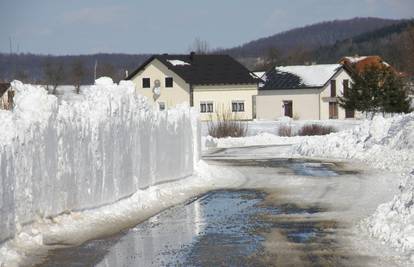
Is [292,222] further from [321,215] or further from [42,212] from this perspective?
[42,212]

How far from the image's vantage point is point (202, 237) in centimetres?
1198

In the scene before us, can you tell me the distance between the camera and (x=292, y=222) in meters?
13.5

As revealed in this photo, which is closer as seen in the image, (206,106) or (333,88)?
(206,106)

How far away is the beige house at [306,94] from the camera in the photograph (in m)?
80.6

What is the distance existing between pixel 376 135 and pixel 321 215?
16.6 meters

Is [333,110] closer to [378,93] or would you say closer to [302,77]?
[302,77]

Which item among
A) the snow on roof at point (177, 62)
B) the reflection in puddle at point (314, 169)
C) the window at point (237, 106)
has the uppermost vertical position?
the snow on roof at point (177, 62)

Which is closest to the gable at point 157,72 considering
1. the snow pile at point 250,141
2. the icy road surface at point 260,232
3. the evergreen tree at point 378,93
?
the evergreen tree at point 378,93

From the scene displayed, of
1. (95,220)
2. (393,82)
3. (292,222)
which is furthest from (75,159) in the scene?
(393,82)

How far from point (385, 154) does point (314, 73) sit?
57.3 meters

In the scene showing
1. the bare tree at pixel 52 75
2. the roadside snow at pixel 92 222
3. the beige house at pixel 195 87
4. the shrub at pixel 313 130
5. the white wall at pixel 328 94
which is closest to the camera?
the roadside snow at pixel 92 222

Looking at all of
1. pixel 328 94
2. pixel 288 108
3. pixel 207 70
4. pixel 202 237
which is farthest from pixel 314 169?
pixel 207 70

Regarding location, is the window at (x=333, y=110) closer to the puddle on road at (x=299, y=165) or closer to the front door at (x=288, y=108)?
the front door at (x=288, y=108)

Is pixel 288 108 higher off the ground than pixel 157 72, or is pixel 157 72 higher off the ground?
pixel 157 72
